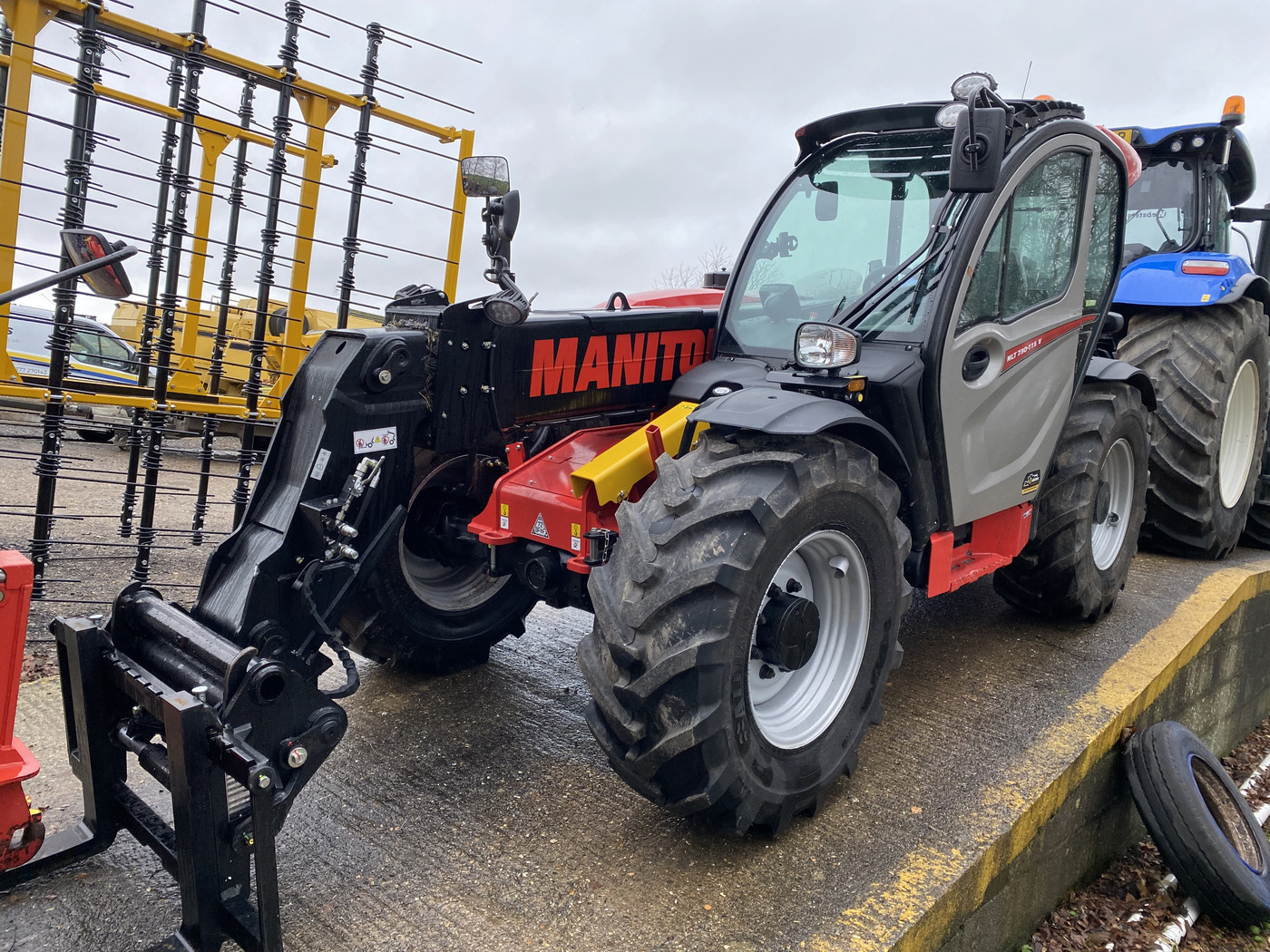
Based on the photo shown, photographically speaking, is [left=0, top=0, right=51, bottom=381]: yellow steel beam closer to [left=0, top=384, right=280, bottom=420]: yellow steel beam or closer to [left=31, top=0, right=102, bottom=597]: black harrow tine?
[left=31, top=0, right=102, bottom=597]: black harrow tine

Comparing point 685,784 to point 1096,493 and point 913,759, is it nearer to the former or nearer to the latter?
point 913,759

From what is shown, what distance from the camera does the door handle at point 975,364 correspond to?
346 cm

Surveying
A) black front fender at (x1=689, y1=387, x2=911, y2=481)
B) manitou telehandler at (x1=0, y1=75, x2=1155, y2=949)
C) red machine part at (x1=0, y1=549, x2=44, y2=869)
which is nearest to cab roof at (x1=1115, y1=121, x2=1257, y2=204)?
manitou telehandler at (x1=0, y1=75, x2=1155, y2=949)

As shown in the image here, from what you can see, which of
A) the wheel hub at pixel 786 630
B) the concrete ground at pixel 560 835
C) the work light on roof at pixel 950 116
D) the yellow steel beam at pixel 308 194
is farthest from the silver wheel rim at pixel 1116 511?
the yellow steel beam at pixel 308 194

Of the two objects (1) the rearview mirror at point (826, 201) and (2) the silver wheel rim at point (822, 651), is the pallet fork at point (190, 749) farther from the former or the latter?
(1) the rearview mirror at point (826, 201)

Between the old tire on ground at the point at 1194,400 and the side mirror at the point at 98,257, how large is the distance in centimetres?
540

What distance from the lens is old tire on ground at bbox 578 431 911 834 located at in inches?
96.3

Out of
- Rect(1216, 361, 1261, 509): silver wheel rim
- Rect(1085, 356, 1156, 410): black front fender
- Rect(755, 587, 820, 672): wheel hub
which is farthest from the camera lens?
Rect(1216, 361, 1261, 509): silver wheel rim

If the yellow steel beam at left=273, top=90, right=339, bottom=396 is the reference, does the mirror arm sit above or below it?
below

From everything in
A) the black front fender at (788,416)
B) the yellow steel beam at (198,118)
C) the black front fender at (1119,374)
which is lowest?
the black front fender at (788,416)

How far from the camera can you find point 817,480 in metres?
2.70

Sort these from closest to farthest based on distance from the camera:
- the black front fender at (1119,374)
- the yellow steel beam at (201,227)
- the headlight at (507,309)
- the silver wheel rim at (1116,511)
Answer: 1. the headlight at (507,309)
2. the black front fender at (1119,374)
3. the silver wheel rim at (1116,511)
4. the yellow steel beam at (201,227)

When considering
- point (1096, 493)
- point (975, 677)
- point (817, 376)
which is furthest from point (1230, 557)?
point (817, 376)

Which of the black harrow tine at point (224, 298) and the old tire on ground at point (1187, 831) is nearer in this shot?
the old tire on ground at point (1187, 831)
